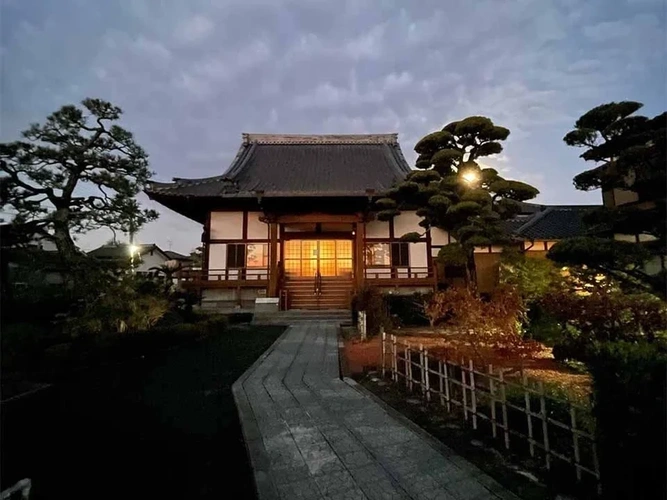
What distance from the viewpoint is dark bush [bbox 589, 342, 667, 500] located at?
190 centimetres

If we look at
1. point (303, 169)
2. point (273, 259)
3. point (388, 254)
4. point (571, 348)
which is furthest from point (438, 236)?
point (571, 348)

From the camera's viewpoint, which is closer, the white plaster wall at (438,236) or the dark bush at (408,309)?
the dark bush at (408,309)

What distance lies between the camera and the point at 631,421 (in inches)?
80.0

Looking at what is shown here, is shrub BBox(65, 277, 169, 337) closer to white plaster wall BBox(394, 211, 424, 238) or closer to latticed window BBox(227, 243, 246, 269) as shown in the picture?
latticed window BBox(227, 243, 246, 269)

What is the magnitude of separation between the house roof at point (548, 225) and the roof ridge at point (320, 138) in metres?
8.69

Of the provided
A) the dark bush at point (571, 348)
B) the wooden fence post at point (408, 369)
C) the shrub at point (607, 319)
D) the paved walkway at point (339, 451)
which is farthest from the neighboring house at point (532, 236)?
the paved walkway at point (339, 451)

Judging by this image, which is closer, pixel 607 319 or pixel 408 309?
pixel 607 319

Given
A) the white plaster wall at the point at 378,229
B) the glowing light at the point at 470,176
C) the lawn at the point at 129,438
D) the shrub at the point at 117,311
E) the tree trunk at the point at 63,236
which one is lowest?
the lawn at the point at 129,438

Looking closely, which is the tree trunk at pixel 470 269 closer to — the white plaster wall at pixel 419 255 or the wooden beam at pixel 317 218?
the white plaster wall at pixel 419 255

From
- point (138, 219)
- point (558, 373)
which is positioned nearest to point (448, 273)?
point (558, 373)

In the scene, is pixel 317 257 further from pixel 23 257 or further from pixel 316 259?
pixel 23 257

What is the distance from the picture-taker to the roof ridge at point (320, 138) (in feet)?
70.9

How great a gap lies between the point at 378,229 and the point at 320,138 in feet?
26.7

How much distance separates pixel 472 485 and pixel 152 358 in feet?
22.7
